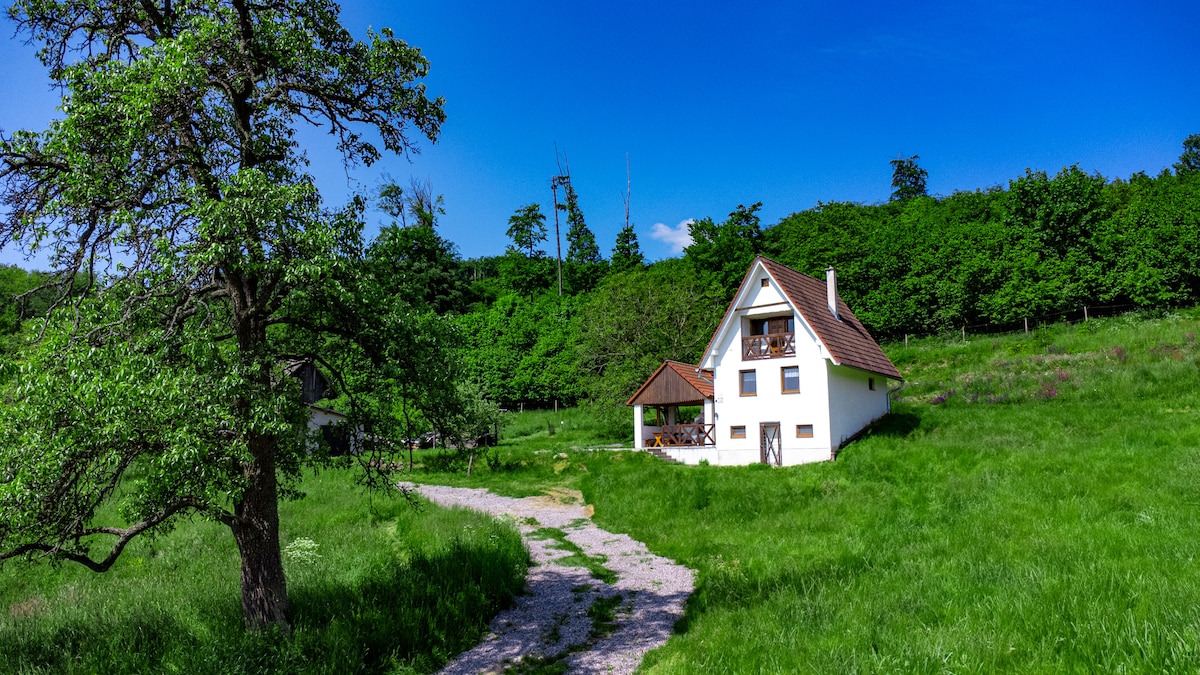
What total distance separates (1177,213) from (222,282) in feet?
172

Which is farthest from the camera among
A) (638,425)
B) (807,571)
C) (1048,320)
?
(1048,320)

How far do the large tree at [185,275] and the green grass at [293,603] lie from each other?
2.99 feet

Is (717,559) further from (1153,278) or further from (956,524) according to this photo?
(1153,278)

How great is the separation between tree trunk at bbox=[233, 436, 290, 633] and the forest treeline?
21.7 m

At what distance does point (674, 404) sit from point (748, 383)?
5.56m

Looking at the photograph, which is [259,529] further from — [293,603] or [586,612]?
[586,612]

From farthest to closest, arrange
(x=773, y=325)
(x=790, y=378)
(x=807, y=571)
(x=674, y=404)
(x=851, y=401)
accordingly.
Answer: (x=674, y=404) < (x=773, y=325) < (x=851, y=401) < (x=790, y=378) < (x=807, y=571)

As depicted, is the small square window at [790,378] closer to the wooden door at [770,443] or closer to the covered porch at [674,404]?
the wooden door at [770,443]

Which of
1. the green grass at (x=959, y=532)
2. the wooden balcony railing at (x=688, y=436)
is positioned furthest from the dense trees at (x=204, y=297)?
the wooden balcony railing at (x=688, y=436)

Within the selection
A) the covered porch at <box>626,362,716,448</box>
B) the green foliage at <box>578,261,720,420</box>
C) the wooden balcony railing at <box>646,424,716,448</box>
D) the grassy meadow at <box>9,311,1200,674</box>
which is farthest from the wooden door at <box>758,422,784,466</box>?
the green foliage at <box>578,261,720,420</box>

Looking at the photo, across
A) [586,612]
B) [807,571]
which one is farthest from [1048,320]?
[586,612]

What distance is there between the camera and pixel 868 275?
1994 inches

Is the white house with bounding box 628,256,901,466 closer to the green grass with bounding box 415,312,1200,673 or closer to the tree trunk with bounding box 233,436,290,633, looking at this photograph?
the green grass with bounding box 415,312,1200,673

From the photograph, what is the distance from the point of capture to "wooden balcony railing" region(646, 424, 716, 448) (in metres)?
29.9
